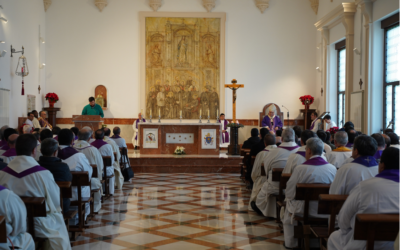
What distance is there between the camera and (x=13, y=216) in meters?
3.22

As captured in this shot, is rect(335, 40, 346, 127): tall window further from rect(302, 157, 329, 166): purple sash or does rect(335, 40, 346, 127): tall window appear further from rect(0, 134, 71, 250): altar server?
rect(0, 134, 71, 250): altar server

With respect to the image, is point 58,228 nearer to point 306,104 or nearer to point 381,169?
point 381,169

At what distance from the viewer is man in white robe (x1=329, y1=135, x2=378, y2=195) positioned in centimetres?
386

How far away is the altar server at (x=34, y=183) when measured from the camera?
378cm

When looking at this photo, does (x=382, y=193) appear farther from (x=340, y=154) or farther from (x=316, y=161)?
(x=340, y=154)

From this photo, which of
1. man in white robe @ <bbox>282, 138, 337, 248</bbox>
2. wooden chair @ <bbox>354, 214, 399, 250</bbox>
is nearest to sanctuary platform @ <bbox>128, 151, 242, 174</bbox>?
man in white robe @ <bbox>282, 138, 337, 248</bbox>

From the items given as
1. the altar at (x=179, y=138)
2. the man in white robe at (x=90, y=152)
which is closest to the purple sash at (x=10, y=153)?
the man in white robe at (x=90, y=152)

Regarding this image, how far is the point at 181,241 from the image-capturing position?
5352mm

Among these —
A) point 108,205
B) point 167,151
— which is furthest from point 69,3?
point 108,205

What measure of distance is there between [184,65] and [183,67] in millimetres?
87

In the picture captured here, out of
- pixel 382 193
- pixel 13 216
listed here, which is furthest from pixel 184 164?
pixel 382 193

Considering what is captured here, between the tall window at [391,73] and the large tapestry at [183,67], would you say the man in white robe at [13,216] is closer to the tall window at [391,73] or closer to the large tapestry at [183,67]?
the tall window at [391,73]

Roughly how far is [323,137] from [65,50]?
12041 millimetres

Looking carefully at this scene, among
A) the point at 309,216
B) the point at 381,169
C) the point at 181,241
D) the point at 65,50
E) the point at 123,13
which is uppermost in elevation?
the point at 123,13
